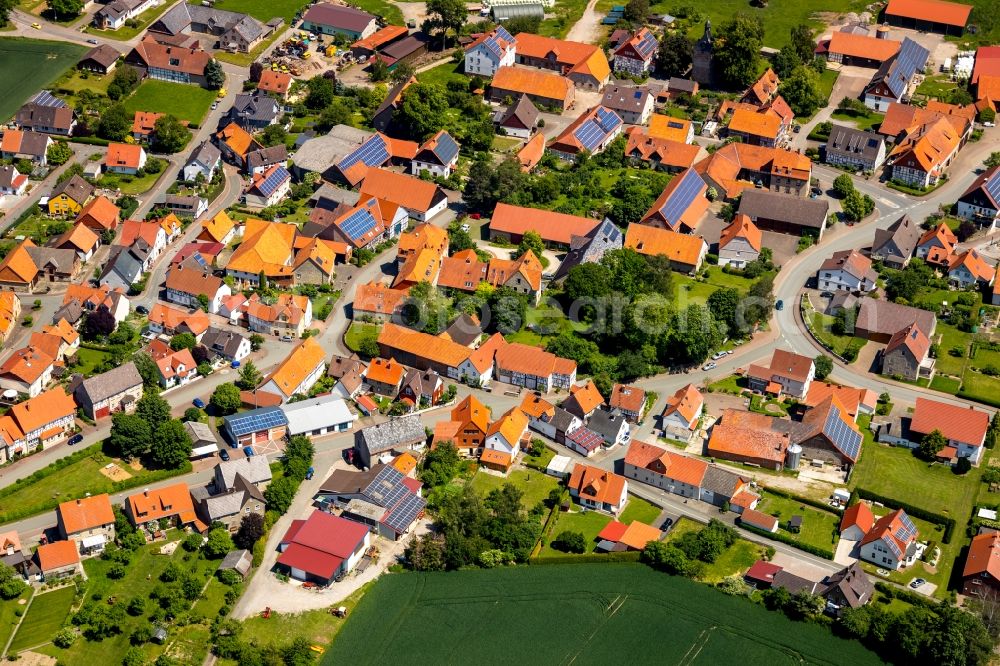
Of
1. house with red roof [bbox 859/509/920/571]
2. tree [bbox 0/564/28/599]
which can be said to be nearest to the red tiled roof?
house with red roof [bbox 859/509/920/571]

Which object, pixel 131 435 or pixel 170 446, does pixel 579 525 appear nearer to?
pixel 170 446

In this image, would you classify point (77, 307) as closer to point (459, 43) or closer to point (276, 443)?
point (276, 443)

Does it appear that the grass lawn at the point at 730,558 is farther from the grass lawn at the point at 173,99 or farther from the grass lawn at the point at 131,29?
the grass lawn at the point at 131,29

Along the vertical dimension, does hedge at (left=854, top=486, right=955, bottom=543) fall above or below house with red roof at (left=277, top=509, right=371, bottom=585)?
below

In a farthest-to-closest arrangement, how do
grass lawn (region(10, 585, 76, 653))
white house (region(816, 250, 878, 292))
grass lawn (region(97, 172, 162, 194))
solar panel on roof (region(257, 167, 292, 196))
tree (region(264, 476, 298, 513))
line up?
grass lawn (region(97, 172, 162, 194)) → solar panel on roof (region(257, 167, 292, 196)) → white house (region(816, 250, 878, 292)) → tree (region(264, 476, 298, 513)) → grass lawn (region(10, 585, 76, 653))

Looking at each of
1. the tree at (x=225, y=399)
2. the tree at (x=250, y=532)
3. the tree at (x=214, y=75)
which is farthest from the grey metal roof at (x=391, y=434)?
the tree at (x=214, y=75)

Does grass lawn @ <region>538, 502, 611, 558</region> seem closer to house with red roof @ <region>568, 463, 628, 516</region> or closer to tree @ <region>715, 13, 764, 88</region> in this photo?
house with red roof @ <region>568, 463, 628, 516</region>

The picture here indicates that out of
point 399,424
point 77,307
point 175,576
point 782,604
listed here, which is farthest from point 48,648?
point 782,604
